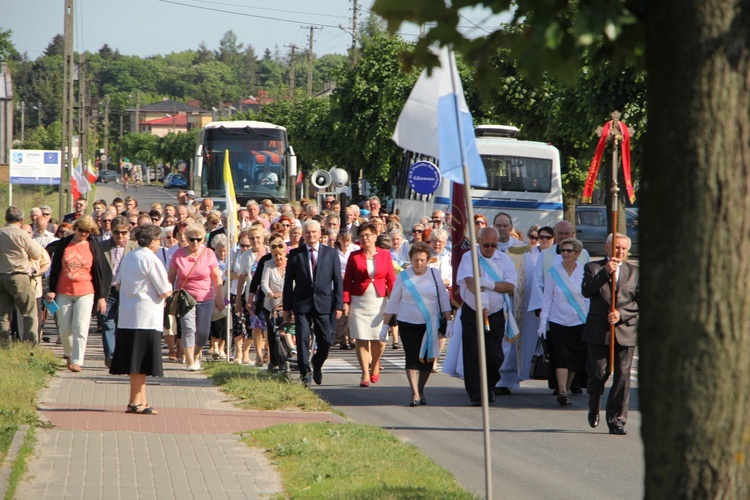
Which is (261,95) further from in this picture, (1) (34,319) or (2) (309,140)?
(1) (34,319)

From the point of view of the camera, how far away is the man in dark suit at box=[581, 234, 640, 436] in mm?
9711

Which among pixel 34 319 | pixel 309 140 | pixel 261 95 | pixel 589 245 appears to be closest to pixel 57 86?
pixel 261 95

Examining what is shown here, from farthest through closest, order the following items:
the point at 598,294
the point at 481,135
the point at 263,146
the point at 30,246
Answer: the point at 263,146
the point at 481,135
the point at 30,246
the point at 598,294

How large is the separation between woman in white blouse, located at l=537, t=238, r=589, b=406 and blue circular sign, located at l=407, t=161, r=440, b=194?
35.5 ft

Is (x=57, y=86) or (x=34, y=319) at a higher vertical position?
(x=57, y=86)

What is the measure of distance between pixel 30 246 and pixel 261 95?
539ft

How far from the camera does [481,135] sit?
1176 inches

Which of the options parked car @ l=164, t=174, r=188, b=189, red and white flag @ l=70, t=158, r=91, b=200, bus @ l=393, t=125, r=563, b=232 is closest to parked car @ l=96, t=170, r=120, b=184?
parked car @ l=164, t=174, r=188, b=189

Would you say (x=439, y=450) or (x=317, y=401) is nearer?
(x=439, y=450)

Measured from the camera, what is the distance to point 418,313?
11.8 m

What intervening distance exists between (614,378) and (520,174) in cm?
1857

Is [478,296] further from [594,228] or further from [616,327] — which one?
[594,228]

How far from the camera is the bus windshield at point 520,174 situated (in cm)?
2798

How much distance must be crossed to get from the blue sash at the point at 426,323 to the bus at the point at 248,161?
21640 millimetres
